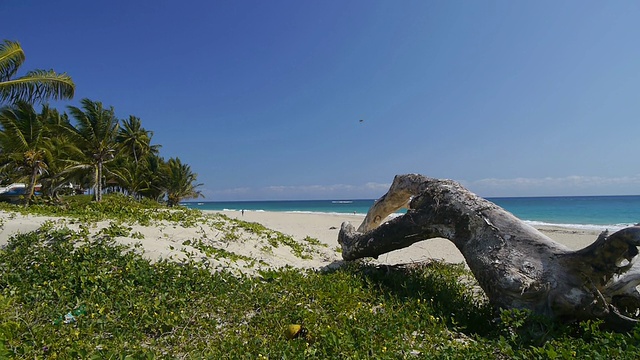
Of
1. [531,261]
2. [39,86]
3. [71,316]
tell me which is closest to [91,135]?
[39,86]

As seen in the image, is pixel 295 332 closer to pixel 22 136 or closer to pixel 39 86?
pixel 39 86

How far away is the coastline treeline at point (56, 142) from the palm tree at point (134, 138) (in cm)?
11

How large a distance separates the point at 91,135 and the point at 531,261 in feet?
82.2

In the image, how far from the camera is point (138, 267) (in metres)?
5.35

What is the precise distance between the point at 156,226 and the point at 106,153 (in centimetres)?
1834

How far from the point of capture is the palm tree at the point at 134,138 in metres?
37.0

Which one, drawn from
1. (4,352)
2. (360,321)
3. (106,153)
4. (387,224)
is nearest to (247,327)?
(360,321)

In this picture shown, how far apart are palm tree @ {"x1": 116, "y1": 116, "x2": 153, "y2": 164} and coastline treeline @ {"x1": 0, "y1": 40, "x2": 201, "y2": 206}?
113mm

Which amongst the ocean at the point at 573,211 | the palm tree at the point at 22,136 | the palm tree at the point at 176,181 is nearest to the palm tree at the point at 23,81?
the palm tree at the point at 22,136

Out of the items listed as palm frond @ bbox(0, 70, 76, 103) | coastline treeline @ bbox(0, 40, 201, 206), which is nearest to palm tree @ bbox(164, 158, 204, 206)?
coastline treeline @ bbox(0, 40, 201, 206)

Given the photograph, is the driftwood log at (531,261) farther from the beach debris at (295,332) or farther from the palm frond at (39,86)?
the palm frond at (39,86)

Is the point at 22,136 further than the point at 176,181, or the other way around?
the point at 176,181

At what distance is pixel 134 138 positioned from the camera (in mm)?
37469

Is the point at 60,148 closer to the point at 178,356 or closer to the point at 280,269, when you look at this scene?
the point at 280,269
